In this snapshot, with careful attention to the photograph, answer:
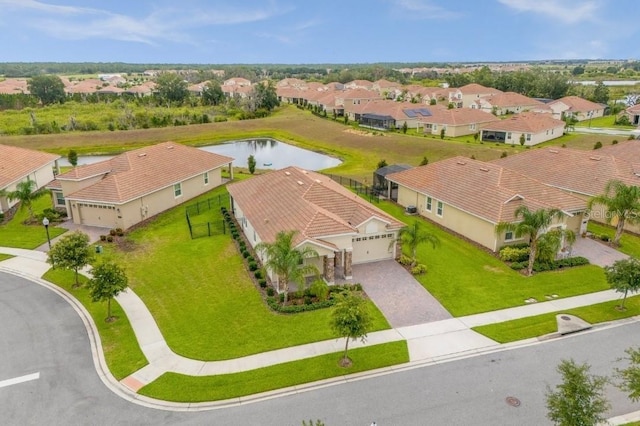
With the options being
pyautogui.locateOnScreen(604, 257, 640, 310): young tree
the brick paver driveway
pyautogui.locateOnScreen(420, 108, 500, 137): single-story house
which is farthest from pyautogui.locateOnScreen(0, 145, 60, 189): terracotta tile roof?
pyautogui.locateOnScreen(420, 108, 500, 137): single-story house

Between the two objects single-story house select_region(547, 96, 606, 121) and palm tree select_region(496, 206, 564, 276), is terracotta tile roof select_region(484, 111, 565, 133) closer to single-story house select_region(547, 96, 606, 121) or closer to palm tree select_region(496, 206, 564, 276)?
single-story house select_region(547, 96, 606, 121)

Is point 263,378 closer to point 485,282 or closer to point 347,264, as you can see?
point 347,264

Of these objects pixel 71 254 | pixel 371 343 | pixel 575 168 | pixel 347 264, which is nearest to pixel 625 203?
pixel 575 168

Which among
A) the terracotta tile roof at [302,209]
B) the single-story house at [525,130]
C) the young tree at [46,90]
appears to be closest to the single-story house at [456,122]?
the single-story house at [525,130]

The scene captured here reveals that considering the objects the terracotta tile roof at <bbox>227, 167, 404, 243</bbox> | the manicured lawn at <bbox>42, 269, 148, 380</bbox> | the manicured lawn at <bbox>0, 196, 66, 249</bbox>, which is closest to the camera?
the manicured lawn at <bbox>42, 269, 148, 380</bbox>

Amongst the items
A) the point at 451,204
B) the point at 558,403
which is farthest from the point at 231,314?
the point at 451,204

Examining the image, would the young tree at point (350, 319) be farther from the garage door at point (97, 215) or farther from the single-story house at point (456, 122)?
the single-story house at point (456, 122)
